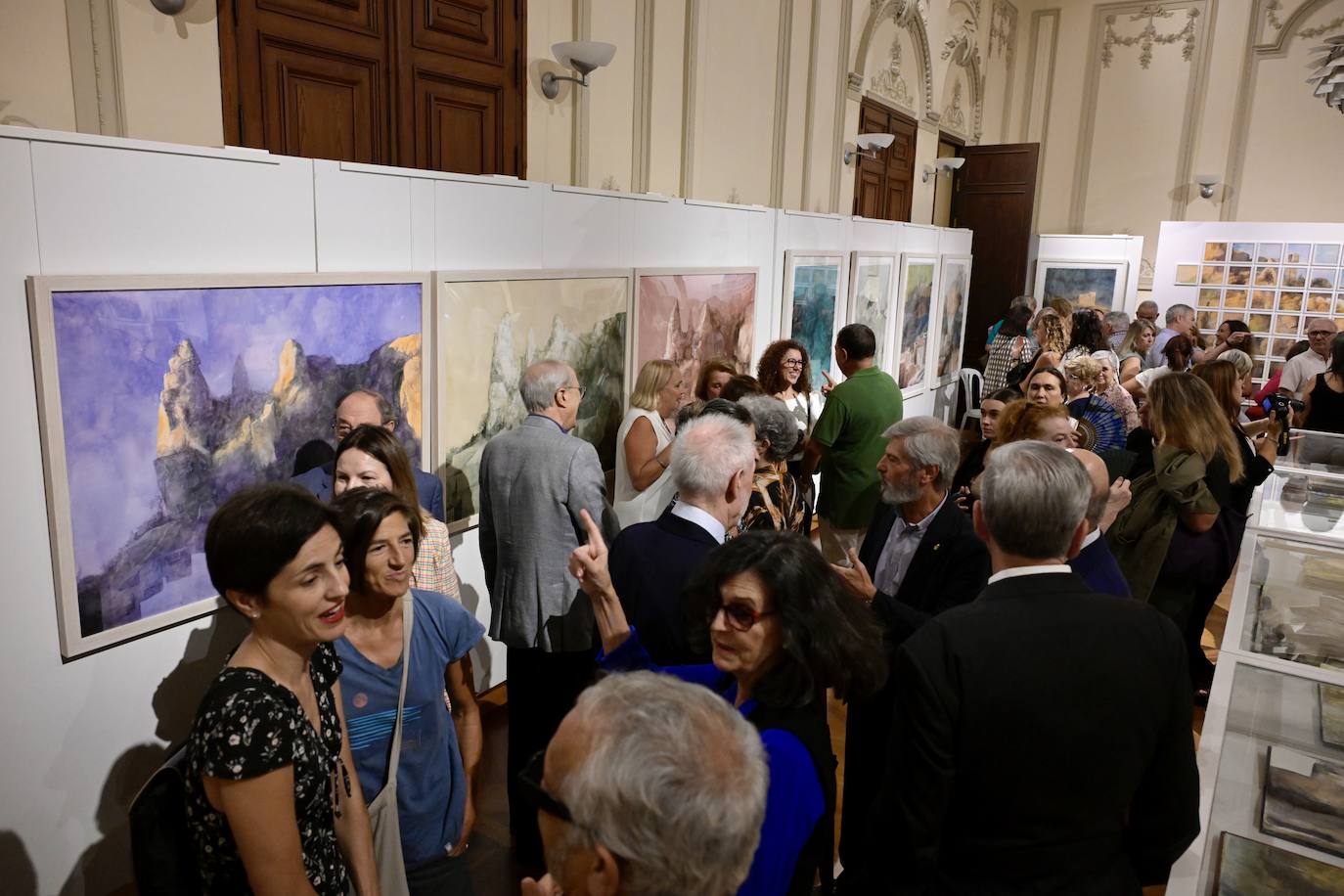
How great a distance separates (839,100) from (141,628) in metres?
8.26

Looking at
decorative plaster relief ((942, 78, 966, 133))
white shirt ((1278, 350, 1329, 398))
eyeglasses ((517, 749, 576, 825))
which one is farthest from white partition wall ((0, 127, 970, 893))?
decorative plaster relief ((942, 78, 966, 133))

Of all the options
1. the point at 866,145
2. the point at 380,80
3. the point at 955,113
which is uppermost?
the point at 955,113

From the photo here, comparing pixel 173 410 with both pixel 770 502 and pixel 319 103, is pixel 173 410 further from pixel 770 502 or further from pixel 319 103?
pixel 770 502

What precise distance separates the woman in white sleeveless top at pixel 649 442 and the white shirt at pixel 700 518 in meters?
1.99

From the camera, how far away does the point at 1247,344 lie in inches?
416

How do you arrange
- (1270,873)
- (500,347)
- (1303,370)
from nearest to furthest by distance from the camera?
(1270,873)
(500,347)
(1303,370)

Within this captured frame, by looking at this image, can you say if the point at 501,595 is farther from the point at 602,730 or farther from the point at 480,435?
the point at 602,730

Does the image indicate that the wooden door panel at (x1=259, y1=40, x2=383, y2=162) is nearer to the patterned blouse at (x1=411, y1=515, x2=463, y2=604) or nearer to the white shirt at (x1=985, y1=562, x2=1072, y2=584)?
the patterned blouse at (x1=411, y1=515, x2=463, y2=604)

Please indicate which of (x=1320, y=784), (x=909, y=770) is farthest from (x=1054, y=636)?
(x=1320, y=784)

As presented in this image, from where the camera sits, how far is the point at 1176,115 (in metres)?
13.7

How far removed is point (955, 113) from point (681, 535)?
12.5 meters

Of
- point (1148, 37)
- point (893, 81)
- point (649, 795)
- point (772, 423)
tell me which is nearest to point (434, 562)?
point (772, 423)

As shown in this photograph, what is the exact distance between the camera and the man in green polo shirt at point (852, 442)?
554 cm

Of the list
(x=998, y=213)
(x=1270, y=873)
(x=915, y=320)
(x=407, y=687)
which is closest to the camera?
(x=1270, y=873)
